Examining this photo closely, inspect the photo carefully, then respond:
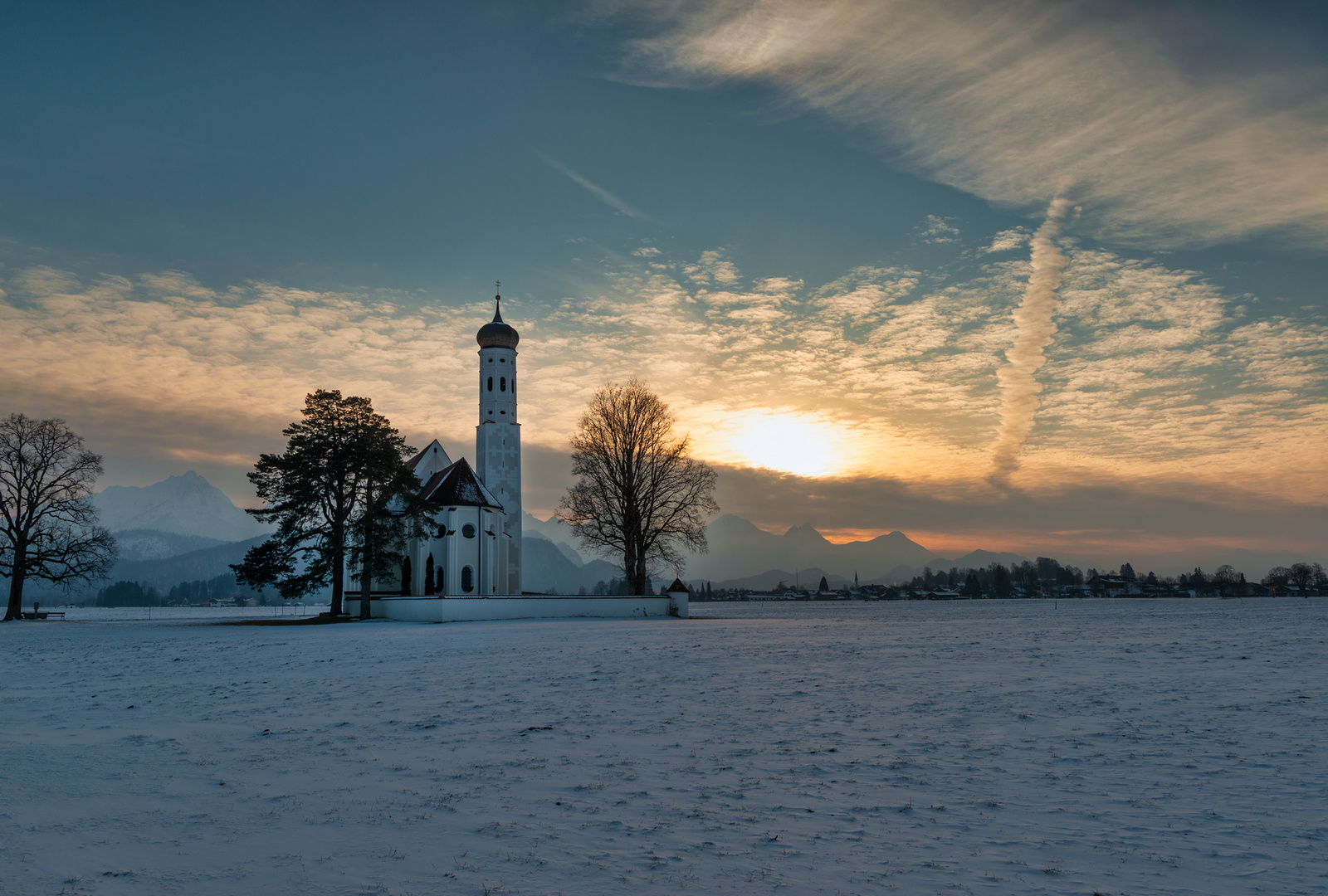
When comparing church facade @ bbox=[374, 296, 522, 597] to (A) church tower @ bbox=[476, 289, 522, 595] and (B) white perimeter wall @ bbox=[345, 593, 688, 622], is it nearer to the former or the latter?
(A) church tower @ bbox=[476, 289, 522, 595]

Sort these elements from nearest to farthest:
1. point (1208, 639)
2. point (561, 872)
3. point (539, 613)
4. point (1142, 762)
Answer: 1. point (561, 872)
2. point (1142, 762)
3. point (1208, 639)
4. point (539, 613)

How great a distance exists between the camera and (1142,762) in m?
8.62

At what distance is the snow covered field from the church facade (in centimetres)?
3539

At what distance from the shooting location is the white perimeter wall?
137 feet

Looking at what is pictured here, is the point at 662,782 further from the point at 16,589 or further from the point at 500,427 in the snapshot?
the point at 500,427

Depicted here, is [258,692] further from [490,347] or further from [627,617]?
[490,347]

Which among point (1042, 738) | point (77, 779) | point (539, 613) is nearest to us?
point (77, 779)

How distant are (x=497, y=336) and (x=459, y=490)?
53.1 ft

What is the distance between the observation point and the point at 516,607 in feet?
145

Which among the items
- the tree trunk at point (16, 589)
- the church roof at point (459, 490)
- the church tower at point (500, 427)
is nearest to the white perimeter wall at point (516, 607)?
the church roof at point (459, 490)

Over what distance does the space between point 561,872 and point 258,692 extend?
10.6 metres

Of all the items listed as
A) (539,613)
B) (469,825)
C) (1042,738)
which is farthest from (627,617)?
(469,825)

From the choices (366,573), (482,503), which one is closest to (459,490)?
(482,503)

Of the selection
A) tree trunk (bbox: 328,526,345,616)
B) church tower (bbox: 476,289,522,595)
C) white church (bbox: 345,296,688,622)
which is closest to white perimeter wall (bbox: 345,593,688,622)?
white church (bbox: 345,296,688,622)
